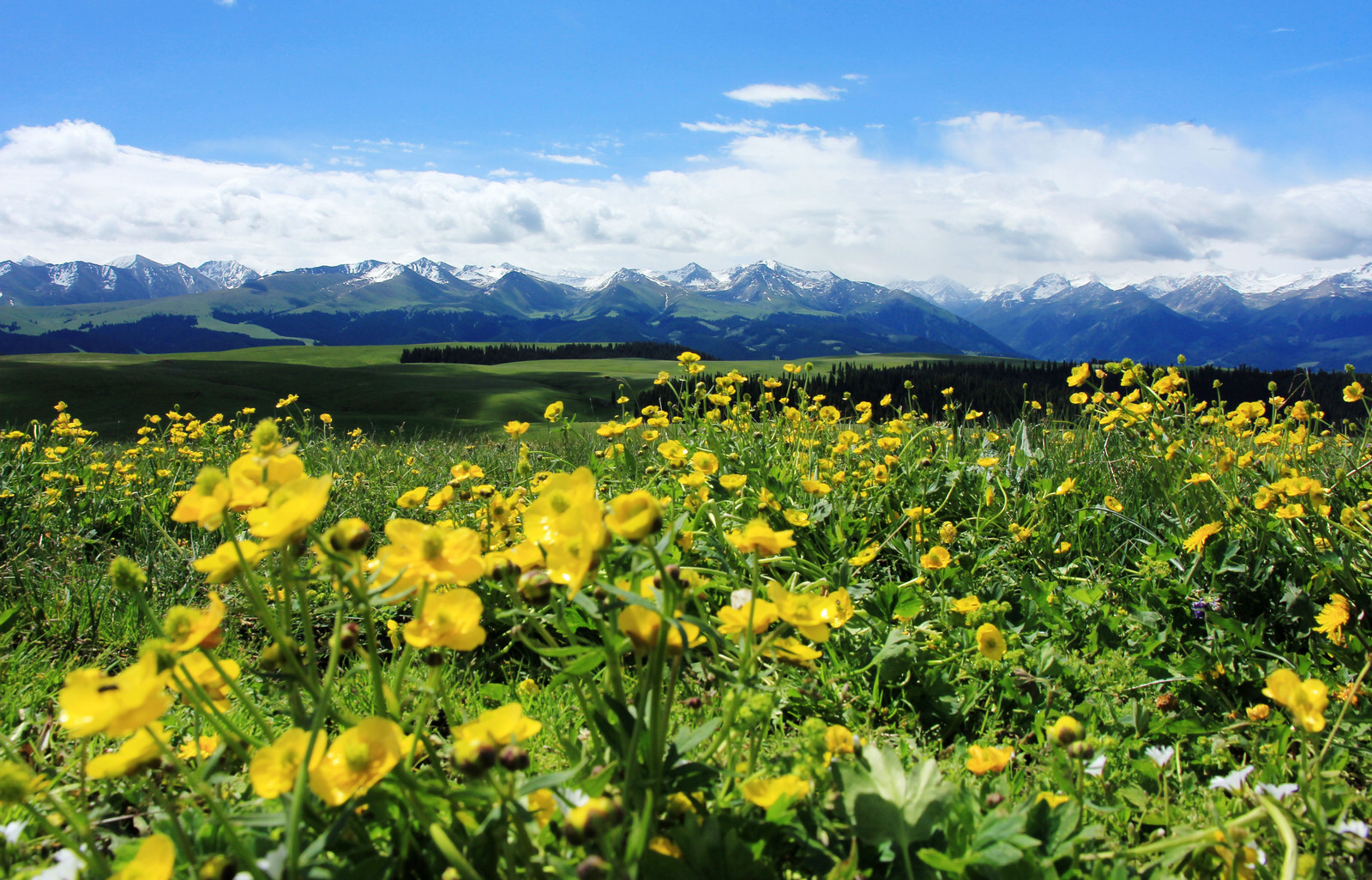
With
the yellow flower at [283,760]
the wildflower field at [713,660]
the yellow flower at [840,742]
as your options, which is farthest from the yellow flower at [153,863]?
the yellow flower at [840,742]

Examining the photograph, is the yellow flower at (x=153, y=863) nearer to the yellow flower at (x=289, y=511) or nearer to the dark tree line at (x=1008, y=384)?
the yellow flower at (x=289, y=511)

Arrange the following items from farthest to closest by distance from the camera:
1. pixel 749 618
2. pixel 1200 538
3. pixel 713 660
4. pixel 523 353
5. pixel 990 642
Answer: pixel 523 353 → pixel 1200 538 → pixel 713 660 → pixel 990 642 → pixel 749 618

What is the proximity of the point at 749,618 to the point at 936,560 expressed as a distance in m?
1.93

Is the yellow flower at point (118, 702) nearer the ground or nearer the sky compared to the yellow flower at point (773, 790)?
nearer the sky

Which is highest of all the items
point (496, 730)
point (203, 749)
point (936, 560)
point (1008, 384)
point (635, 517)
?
point (635, 517)

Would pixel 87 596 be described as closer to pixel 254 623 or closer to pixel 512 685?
pixel 254 623

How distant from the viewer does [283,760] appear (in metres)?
1.11

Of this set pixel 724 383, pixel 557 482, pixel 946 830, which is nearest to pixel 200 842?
pixel 557 482

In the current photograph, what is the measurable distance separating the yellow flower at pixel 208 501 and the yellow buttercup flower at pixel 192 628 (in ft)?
0.49

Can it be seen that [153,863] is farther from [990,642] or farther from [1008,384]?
[1008,384]

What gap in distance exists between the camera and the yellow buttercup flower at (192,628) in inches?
45.6

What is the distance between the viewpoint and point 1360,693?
7.73 ft

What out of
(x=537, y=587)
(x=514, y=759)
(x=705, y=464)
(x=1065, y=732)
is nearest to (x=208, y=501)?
(x=537, y=587)

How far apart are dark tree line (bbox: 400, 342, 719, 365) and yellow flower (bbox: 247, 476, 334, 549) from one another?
116 m
